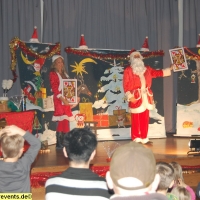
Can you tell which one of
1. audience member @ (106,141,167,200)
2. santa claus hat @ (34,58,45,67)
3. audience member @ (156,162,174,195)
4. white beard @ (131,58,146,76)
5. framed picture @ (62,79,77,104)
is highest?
santa claus hat @ (34,58,45,67)

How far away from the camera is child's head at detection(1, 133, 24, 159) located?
115 inches

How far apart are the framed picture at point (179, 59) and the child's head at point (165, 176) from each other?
4.87 m

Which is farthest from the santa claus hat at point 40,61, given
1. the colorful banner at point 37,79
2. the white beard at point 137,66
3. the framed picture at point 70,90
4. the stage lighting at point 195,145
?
the stage lighting at point 195,145

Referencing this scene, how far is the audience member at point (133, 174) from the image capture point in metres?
1.69

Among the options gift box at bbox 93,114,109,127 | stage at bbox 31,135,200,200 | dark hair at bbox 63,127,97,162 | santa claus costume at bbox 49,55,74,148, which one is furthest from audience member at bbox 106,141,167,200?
gift box at bbox 93,114,109,127

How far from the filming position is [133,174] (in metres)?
1.71

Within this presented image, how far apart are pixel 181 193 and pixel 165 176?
0.28 m

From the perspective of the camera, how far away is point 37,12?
24.7 ft

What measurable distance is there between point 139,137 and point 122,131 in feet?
2.94

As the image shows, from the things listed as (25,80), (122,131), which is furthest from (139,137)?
(25,80)

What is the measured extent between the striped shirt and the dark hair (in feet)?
0.31

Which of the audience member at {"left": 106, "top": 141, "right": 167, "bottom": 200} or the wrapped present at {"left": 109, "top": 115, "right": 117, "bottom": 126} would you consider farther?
the wrapped present at {"left": 109, "top": 115, "right": 117, "bottom": 126}

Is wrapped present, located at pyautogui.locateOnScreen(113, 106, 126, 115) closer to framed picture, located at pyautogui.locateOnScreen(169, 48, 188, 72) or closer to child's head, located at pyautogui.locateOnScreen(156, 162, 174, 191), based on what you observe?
framed picture, located at pyautogui.locateOnScreen(169, 48, 188, 72)

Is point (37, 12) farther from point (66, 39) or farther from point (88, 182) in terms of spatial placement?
point (88, 182)
